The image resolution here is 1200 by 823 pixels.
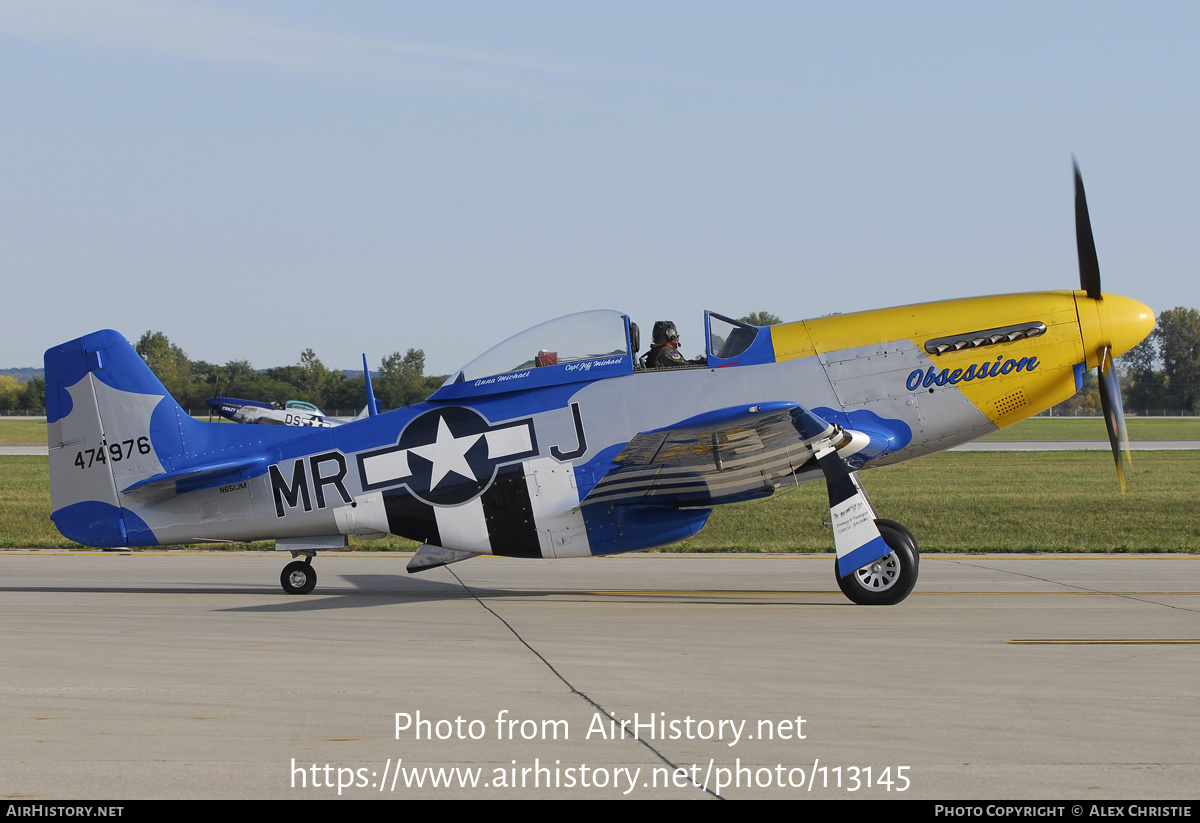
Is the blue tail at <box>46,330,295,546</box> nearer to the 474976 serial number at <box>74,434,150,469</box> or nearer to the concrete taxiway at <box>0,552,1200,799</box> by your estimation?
Result: the 474976 serial number at <box>74,434,150,469</box>

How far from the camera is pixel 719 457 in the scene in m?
9.47

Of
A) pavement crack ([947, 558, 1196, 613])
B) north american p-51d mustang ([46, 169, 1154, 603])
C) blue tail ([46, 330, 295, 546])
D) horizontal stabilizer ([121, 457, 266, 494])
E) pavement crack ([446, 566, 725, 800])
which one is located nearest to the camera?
pavement crack ([446, 566, 725, 800])

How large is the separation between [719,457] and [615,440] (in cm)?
101

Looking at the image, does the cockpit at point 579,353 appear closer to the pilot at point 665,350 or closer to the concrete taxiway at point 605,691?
the pilot at point 665,350

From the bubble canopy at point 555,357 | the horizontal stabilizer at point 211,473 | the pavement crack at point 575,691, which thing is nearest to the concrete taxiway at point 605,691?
the pavement crack at point 575,691

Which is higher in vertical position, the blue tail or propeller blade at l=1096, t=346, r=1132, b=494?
the blue tail

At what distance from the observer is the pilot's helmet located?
10000mm

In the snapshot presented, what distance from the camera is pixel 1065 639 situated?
26.1ft

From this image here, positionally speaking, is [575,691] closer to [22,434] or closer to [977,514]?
[977,514]

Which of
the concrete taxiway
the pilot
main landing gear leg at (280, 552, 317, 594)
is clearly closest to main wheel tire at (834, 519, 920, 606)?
the concrete taxiway

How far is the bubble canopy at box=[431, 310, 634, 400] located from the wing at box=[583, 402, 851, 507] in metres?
0.90

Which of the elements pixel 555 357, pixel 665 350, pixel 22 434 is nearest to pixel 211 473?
pixel 555 357

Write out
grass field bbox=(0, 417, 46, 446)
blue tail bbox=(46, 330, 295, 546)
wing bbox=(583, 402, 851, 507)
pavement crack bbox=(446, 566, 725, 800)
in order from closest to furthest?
pavement crack bbox=(446, 566, 725, 800)
wing bbox=(583, 402, 851, 507)
blue tail bbox=(46, 330, 295, 546)
grass field bbox=(0, 417, 46, 446)

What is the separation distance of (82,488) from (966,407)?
9.00 meters
